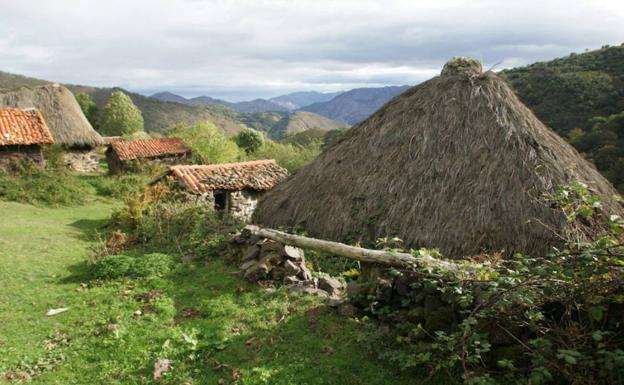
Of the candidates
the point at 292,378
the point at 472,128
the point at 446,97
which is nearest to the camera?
the point at 292,378

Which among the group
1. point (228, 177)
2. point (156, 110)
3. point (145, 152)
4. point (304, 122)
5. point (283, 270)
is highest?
point (156, 110)

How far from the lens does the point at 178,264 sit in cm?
880

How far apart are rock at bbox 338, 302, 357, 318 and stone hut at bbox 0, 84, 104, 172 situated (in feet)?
86.4

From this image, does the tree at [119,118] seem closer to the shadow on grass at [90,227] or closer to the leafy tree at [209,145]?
the leafy tree at [209,145]

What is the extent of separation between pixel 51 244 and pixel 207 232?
4.12m

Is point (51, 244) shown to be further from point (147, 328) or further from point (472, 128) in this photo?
point (472, 128)

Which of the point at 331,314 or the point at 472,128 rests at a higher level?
the point at 472,128

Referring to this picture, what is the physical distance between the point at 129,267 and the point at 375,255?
5.19 meters

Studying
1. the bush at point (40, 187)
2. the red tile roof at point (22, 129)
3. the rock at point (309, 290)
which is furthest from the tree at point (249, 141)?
the rock at point (309, 290)

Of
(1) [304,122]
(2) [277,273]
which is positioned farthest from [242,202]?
(1) [304,122]

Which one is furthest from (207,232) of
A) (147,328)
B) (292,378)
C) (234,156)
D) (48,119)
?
(48,119)

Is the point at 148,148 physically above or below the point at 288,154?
above

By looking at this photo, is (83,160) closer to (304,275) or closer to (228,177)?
(228,177)

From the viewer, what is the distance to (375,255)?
5750 mm
